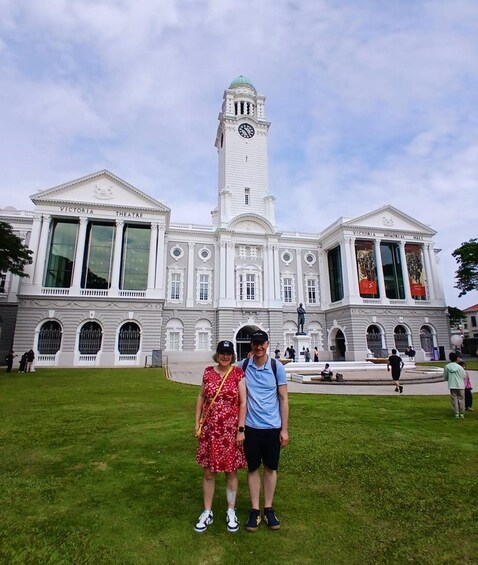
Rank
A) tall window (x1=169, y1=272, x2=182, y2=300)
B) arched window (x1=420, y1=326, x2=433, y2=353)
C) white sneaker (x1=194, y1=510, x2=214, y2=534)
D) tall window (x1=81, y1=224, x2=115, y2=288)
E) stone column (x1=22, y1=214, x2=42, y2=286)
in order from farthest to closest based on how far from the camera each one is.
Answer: arched window (x1=420, y1=326, x2=433, y2=353) < tall window (x1=169, y1=272, x2=182, y2=300) < tall window (x1=81, y1=224, x2=115, y2=288) < stone column (x1=22, y1=214, x2=42, y2=286) < white sneaker (x1=194, y1=510, x2=214, y2=534)

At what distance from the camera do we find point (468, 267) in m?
35.8

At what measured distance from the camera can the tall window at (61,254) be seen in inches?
1231

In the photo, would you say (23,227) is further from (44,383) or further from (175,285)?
(44,383)

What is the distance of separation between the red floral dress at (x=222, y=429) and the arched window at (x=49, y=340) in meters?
30.6

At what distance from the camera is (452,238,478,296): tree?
35.3m

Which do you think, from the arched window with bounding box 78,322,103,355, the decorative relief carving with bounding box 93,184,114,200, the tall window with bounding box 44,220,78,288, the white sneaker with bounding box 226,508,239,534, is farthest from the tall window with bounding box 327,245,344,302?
the white sneaker with bounding box 226,508,239,534

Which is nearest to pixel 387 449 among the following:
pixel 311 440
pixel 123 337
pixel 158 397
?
pixel 311 440

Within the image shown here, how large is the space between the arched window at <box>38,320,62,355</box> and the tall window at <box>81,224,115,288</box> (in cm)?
482

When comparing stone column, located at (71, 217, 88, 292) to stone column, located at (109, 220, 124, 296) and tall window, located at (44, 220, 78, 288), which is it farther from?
stone column, located at (109, 220, 124, 296)

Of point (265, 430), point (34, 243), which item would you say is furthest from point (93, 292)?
point (265, 430)

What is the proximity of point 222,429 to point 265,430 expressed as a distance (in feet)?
1.57

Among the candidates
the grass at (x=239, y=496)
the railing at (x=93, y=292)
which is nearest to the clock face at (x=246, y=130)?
the railing at (x=93, y=292)

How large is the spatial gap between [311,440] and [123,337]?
2717 cm

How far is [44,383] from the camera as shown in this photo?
54.9 ft
